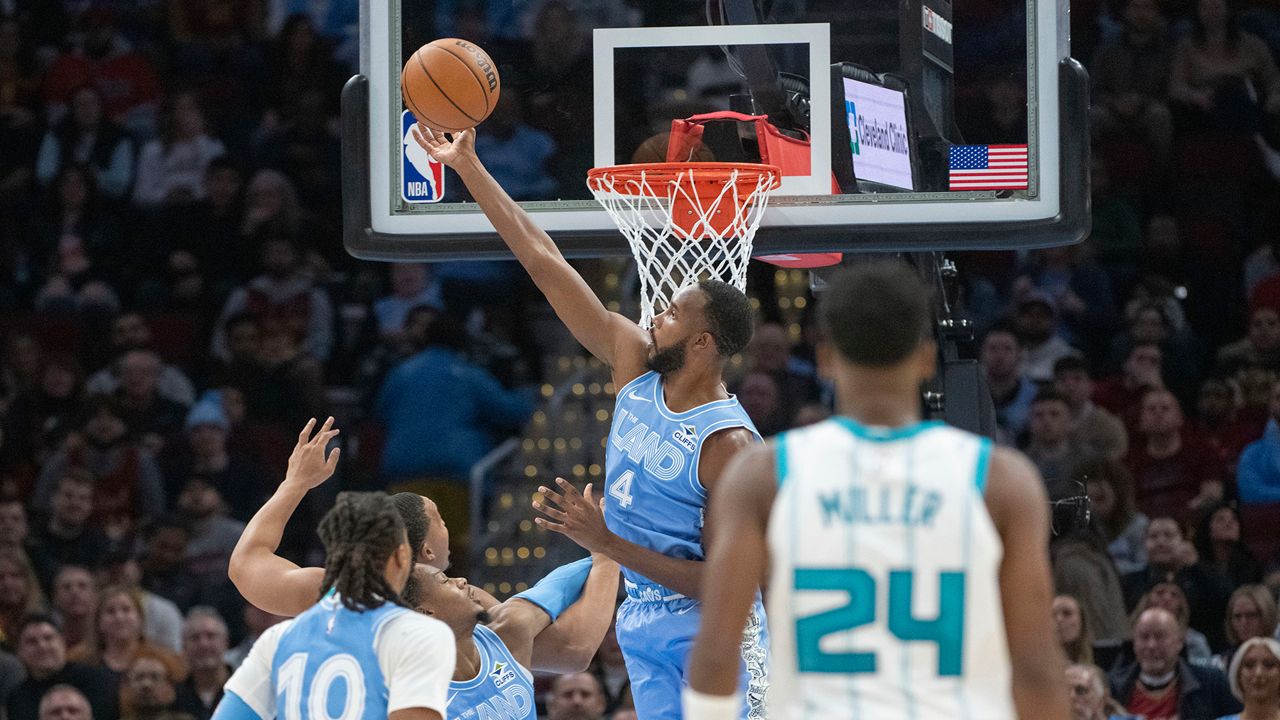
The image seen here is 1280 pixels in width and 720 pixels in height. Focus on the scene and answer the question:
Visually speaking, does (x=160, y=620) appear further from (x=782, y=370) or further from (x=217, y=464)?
(x=782, y=370)

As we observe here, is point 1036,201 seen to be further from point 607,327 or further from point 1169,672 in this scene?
point 1169,672

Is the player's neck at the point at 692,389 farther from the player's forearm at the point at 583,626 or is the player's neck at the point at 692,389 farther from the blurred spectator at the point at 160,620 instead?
the blurred spectator at the point at 160,620

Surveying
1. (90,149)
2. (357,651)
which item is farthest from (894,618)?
(90,149)

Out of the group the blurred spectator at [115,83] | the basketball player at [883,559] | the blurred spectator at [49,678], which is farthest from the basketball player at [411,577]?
the blurred spectator at [115,83]

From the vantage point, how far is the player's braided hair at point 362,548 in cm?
372

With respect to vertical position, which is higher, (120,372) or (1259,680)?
(120,372)

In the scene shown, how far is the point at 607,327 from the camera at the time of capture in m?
5.28

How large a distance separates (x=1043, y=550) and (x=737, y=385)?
22.8 ft

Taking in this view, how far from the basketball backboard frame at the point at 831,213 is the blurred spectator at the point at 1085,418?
378cm

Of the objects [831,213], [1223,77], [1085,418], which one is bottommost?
[1085,418]

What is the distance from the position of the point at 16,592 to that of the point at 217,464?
130 centimetres

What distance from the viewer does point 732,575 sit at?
3.01 metres

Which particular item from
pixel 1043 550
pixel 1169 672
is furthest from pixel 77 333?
pixel 1043 550

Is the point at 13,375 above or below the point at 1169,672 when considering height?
above
